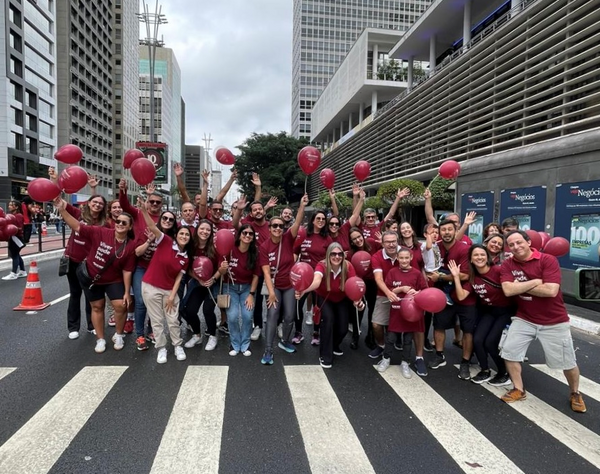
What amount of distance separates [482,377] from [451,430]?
1.27 metres

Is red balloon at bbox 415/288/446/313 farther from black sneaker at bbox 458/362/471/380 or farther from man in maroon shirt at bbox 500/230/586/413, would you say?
black sneaker at bbox 458/362/471/380

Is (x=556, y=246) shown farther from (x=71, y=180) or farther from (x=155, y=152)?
(x=155, y=152)

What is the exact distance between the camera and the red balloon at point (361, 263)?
496 cm

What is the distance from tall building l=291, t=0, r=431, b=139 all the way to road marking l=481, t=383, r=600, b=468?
90819mm

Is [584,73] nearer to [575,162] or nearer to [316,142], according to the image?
[575,162]

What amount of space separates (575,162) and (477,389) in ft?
20.5

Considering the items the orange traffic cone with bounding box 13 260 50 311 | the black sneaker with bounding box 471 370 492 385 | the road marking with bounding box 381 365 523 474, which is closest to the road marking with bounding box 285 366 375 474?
the road marking with bounding box 381 365 523 474

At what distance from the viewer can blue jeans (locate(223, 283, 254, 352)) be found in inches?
190

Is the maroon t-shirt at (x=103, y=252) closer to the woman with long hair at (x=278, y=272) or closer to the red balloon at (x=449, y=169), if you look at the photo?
the woman with long hair at (x=278, y=272)

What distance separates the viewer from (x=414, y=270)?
4438 millimetres

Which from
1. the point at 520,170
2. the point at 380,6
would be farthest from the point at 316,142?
the point at 520,170

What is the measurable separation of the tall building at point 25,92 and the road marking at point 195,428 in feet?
146

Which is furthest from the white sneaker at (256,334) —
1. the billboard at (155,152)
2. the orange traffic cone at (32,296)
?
the billboard at (155,152)

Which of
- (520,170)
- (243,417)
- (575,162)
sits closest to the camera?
(243,417)
